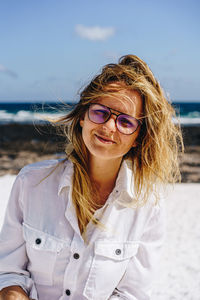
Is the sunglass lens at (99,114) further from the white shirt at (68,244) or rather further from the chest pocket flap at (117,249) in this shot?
the chest pocket flap at (117,249)

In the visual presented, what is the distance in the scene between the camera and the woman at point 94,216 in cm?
160

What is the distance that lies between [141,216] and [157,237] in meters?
0.15

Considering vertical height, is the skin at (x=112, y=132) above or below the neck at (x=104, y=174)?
above

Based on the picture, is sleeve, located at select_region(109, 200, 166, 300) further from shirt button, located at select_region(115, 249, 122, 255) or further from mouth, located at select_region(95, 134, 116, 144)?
mouth, located at select_region(95, 134, 116, 144)

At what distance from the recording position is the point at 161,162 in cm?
187

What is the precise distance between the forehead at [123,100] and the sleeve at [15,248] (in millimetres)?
589

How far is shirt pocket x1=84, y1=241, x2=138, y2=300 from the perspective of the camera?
5.27 ft

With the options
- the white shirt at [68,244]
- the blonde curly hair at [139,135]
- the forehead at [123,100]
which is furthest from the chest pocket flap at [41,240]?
the forehead at [123,100]

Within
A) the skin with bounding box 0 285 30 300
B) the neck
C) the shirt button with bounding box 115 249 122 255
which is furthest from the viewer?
the neck

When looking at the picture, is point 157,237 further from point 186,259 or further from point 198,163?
point 198,163

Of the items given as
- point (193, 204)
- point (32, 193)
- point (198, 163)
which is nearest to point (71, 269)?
point (32, 193)

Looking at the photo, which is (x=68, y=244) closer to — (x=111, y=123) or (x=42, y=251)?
(x=42, y=251)

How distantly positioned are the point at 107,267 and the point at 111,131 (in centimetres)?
69

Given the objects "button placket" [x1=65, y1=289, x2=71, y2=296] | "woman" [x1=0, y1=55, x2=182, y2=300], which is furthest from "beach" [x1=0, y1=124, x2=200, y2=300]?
"button placket" [x1=65, y1=289, x2=71, y2=296]
